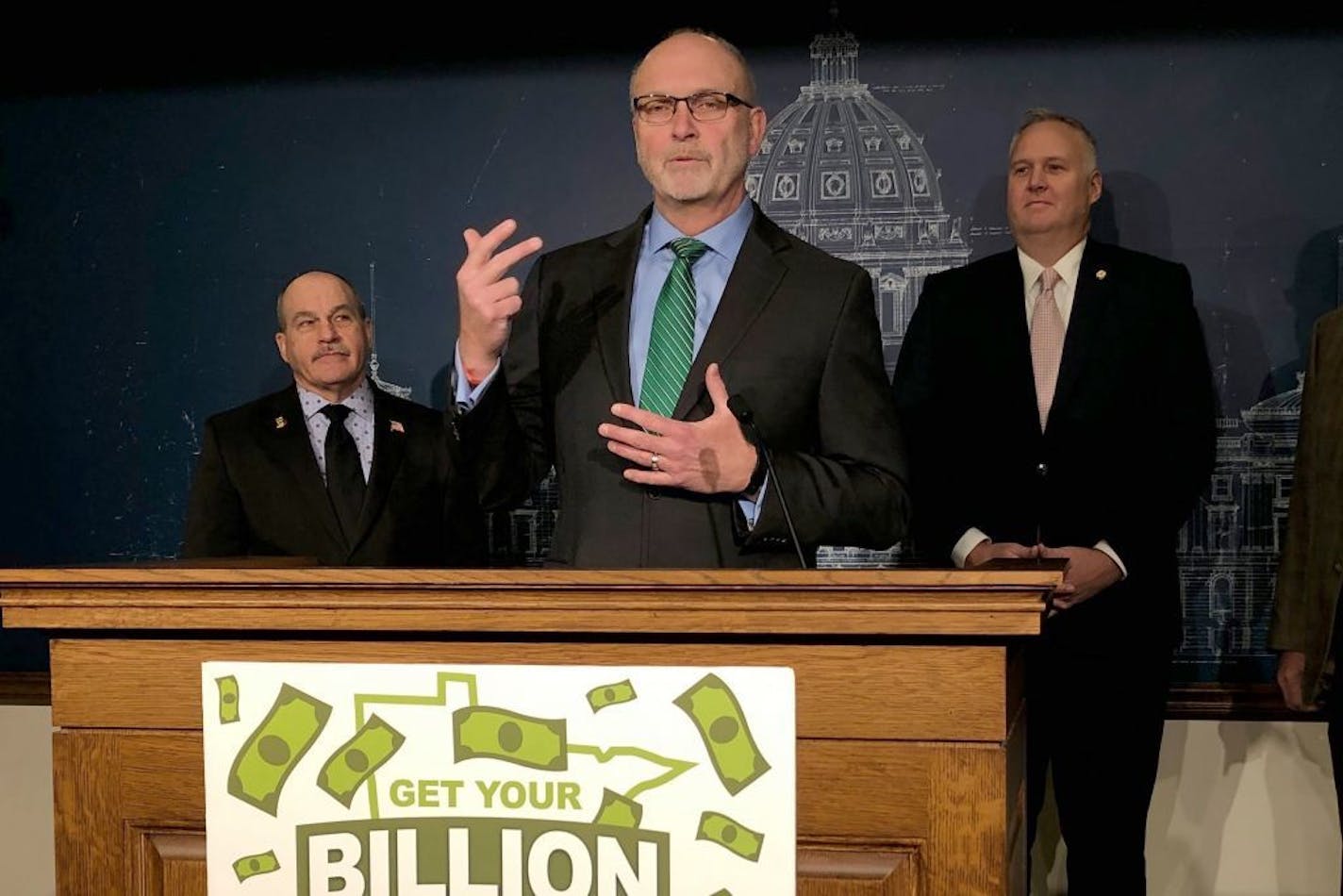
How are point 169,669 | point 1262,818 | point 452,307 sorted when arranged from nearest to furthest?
point 169,669 < point 1262,818 < point 452,307

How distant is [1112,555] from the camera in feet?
10.3

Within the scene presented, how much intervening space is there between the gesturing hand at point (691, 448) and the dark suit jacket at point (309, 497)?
4.49 ft

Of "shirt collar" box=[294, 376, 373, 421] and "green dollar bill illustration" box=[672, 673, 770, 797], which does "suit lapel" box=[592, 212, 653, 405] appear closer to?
"green dollar bill illustration" box=[672, 673, 770, 797]

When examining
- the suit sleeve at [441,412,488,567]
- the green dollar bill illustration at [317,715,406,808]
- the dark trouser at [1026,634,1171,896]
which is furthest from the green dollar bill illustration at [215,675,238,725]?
the dark trouser at [1026,634,1171,896]

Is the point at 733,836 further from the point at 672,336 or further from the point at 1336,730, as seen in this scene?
the point at 1336,730

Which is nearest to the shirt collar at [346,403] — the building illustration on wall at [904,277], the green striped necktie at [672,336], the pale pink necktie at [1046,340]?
the building illustration on wall at [904,277]

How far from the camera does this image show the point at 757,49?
13.0 feet

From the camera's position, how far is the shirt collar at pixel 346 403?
354 centimetres

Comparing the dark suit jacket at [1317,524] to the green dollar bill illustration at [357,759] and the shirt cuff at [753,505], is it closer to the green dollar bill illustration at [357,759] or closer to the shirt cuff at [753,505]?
the shirt cuff at [753,505]

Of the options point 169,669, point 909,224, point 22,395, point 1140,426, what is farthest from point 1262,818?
point 22,395

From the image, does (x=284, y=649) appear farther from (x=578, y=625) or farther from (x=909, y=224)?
(x=909, y=224)

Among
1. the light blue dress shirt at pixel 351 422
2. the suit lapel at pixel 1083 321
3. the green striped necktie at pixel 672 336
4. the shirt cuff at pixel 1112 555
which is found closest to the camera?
the green striped necktie at pixel 672 336

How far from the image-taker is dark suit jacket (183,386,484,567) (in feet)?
11.1

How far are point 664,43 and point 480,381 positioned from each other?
64 cm
